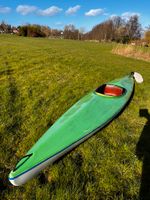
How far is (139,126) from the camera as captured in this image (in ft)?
16.2

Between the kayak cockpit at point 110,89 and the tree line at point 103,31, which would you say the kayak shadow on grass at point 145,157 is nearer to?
the kayak cockpit at point 110,89

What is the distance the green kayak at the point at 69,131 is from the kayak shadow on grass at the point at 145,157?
0.81 metres

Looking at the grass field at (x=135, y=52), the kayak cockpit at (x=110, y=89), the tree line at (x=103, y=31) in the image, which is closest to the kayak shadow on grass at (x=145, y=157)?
the kayak cockpit at (x=110, y=89)

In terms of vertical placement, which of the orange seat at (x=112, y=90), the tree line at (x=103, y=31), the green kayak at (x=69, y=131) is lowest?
the green kayak at (x=69, y=131)

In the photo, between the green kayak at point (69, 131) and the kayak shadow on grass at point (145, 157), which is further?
the kayak shadow on grass at point (145, 157)

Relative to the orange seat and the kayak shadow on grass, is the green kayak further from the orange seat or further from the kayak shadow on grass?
the kayak shadow on grass

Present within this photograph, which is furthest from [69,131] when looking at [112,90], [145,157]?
[112,90]

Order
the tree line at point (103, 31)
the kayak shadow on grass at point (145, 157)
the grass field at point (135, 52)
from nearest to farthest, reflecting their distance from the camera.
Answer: the kayak shadow on grass at point (145, 157), the grass field at point (135, 52), the tree line at point (103, 31)

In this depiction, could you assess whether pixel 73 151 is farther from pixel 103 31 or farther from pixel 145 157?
pixel 103 31

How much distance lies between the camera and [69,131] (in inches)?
127

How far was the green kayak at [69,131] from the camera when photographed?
8.11ft

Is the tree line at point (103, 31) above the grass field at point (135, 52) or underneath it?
above

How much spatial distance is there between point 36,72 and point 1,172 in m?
5.88

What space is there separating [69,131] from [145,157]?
1551mm
